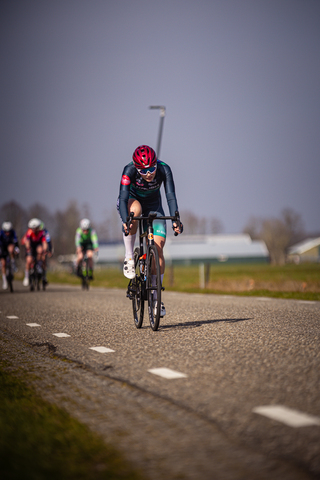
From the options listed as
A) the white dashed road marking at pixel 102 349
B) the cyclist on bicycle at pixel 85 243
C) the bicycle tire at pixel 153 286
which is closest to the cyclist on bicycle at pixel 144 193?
the bicycle tire at pixel 153 286

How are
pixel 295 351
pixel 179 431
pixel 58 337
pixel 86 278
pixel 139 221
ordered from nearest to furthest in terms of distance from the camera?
1. pixel 179 431
2. pixel 295 351
3. pixel 58 337
4. pixel 139 221
5. pixel 86 278

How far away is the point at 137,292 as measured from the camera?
7.59 m

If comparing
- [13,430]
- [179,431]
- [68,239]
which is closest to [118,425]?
[179,431]

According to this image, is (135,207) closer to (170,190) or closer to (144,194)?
(144,194)

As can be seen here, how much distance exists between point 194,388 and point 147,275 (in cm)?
321

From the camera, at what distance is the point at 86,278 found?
758 inches

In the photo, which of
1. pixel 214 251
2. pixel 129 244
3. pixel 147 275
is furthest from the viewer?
pixel 214 251

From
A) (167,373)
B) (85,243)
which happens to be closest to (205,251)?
(85,243)

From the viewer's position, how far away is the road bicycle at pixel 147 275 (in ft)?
23.4

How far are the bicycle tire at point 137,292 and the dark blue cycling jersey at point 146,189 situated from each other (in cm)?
64

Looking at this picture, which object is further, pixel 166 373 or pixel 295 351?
pixel 295 351

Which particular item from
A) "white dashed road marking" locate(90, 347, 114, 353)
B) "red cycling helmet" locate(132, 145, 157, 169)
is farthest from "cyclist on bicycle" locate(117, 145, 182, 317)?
"white dashed road marking" locate(90, 347, 114, 353)

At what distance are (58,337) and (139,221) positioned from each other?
6.17 ft

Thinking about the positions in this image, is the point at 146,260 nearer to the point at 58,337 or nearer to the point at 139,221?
the point at 139,221
